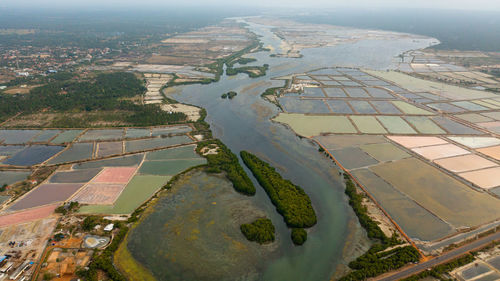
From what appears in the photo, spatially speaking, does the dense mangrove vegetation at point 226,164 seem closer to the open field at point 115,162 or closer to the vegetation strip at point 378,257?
the open field at point 115,162

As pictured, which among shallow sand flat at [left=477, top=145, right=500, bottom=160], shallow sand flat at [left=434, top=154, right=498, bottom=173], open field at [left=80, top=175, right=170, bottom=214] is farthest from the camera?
shallow sand flat at [left=477, top=145, right=500, bottom=160]

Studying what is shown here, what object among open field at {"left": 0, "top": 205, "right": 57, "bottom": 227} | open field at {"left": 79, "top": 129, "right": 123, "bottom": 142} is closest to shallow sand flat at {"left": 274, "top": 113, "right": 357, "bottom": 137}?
open field at {"left": 79, "top": 129, "right": 123, "bottom": 142}

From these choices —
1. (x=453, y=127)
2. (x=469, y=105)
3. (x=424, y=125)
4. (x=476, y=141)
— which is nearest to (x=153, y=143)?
(x=424, y=125)

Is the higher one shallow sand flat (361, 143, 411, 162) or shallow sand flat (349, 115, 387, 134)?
shallow sand flat (349, 115, 387, 134)

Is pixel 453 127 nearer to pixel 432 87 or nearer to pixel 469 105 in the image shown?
pixel 469 105

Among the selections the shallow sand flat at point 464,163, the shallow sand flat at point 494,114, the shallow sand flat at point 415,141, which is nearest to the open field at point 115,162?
the shallow sand flat at point 415,141

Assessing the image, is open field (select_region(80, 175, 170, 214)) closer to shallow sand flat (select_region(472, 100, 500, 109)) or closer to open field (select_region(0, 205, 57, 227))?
open field (select_region(0, 205, 57, 227))

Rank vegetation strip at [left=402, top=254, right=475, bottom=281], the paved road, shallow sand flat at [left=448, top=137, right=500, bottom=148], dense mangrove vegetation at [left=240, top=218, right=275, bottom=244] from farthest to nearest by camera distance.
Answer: shallow sand flat at [left=448, top=137, right=500, bottom=148], dense mangrove vegetation at [left=240, top=218, right=275, bottom=244], the paved road, vegetation strip at [left=402, top=254, right=475, bottom=281]
